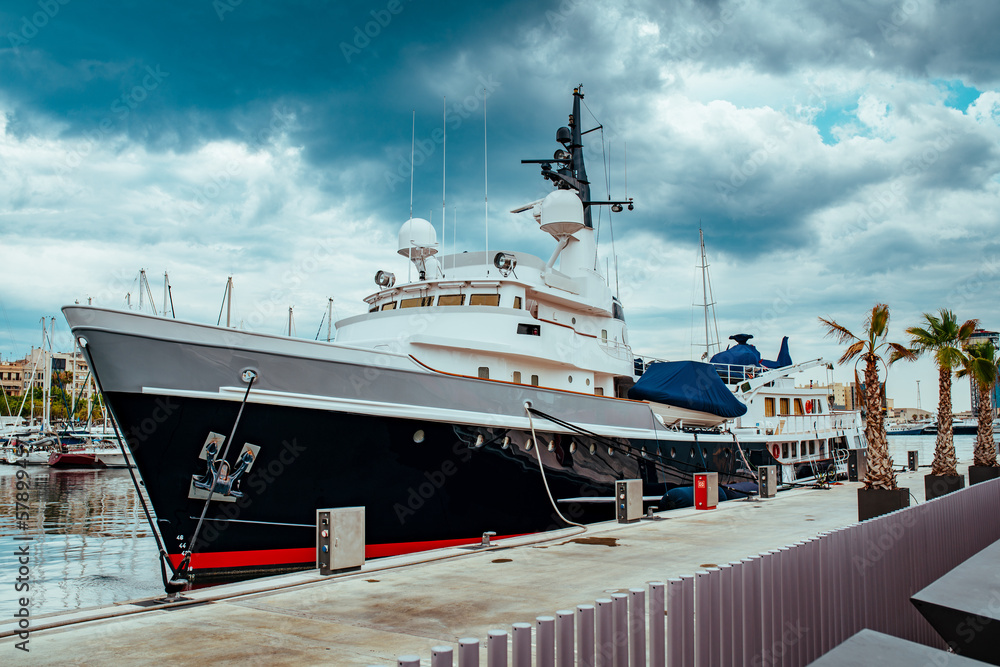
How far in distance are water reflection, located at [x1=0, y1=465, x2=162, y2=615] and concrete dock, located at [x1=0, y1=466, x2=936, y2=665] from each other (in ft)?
16.9

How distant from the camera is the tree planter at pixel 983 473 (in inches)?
652

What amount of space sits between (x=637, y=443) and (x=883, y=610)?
9.03m

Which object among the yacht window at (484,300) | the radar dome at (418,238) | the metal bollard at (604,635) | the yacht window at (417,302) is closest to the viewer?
the metal bollard at (604,635)

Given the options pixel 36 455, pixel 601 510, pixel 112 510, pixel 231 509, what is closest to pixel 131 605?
pixel 231 509

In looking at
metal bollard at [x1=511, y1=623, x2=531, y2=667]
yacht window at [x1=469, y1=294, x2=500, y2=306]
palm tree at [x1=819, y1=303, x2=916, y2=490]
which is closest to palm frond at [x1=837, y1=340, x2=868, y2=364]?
palm tree at [x1=819, y1=303, x2=916, y2=490]

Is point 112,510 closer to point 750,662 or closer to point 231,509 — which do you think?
point 231,509

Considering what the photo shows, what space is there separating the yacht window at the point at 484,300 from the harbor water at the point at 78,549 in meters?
7.19

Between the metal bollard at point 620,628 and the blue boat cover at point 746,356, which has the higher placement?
the blue boat cover at point 746,356

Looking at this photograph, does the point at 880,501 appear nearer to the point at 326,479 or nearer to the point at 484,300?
the point at 484,300

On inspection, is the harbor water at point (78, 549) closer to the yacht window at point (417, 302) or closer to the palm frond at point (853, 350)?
the yacht window at point (417, 302)

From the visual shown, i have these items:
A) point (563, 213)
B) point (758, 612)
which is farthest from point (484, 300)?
point (758, 612)

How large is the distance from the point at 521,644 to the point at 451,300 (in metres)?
10.7

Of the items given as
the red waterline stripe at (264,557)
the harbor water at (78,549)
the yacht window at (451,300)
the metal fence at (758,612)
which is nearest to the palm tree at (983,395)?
the yacht window at (451,300)

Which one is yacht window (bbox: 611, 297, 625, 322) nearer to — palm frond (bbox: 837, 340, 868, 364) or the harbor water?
palm frond (bbox: 837, 340, 868, 364)
